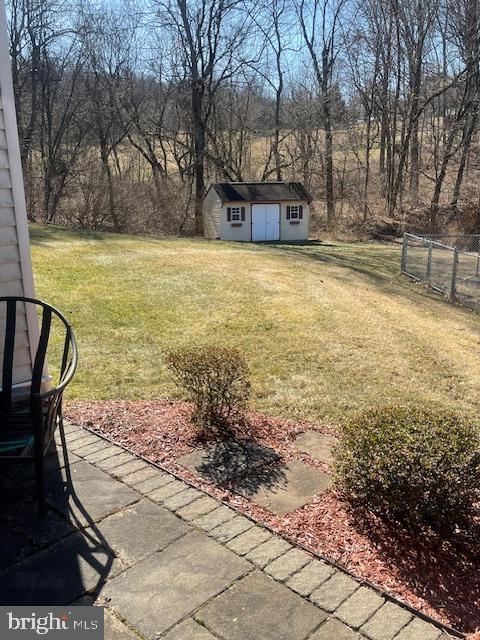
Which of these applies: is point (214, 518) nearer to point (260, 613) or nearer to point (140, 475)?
point (140, 475)

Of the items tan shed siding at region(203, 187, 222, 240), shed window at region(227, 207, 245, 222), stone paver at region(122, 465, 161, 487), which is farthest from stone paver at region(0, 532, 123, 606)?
tan shed siding at region(203, 187, 222, 240)

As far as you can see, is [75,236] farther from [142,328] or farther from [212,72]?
[212,72]

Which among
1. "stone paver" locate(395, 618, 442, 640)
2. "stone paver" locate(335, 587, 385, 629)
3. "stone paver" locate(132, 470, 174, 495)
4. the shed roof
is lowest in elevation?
"stone paver" locate(395, 618, 442, 640)

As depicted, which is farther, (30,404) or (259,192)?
(259,192)

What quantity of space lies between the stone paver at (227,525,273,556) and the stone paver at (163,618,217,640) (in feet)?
1.65

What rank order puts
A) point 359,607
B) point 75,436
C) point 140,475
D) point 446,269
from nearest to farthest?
point 359,607 → point 140,475 → point 75,436 → point 446,269

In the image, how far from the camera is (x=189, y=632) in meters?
2.10

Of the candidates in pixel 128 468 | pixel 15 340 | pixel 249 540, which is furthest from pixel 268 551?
pixel 15 340

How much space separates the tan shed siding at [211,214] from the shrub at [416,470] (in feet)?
70.8

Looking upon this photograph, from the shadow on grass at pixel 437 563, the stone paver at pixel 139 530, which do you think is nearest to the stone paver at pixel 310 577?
the shadow on grass at pixel 437 563

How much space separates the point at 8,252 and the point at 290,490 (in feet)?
7.72

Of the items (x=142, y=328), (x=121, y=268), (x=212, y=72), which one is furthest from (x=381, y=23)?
(x=142, y=328)

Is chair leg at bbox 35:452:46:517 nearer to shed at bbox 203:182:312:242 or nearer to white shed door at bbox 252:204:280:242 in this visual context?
shed at bbox 203:182:312:242

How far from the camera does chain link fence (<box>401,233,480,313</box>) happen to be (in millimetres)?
11297
